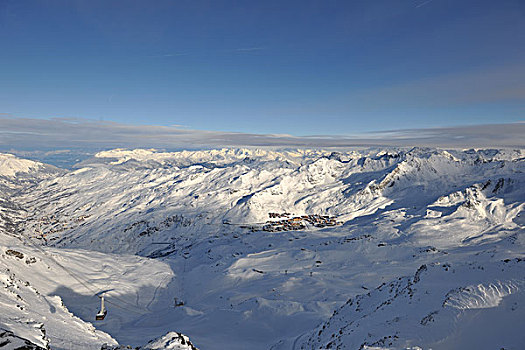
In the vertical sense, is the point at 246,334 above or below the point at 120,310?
above

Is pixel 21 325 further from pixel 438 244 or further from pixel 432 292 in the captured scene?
pixel 438 244

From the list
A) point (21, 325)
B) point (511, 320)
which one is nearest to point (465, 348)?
point (511, 320)

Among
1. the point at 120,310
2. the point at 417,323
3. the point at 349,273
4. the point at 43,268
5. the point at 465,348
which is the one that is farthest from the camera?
the point at 349,273

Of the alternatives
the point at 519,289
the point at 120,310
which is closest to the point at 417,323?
the point at 519,289

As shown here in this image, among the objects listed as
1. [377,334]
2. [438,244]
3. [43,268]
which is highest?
[377,334]

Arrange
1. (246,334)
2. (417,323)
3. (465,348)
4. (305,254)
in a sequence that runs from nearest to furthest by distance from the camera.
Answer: (465,348)
(417,323)
(246,334)
(305,254)

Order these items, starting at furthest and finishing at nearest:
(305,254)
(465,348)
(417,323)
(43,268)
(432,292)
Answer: (305,254)
(43,268)
(432,292)
(417,323)
(465,348)

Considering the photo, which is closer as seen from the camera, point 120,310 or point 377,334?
point 377,334

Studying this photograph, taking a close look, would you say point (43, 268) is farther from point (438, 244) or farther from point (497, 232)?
point (497, 232)

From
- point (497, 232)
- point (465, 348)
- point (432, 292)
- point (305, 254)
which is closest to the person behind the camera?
point (465, 348)
